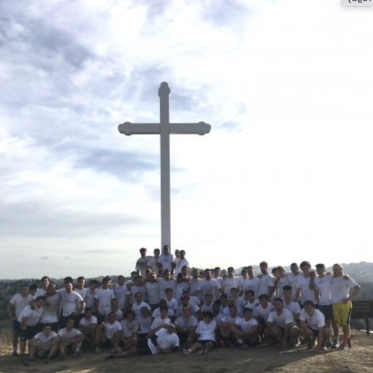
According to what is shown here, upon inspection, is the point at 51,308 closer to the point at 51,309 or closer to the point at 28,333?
the point at 51,309

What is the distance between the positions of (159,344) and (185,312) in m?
0.85

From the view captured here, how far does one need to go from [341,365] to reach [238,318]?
2.44 meters

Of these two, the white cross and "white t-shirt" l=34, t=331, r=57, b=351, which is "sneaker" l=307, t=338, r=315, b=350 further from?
the white cross

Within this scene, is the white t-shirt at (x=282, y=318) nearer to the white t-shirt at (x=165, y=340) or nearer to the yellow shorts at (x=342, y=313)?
the yellow shorts at (x=342, y=313)

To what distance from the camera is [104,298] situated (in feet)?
34.2

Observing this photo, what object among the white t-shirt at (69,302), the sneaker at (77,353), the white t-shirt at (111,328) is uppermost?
the white t-shirt at (69,302)

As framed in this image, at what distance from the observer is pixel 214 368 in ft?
25.6

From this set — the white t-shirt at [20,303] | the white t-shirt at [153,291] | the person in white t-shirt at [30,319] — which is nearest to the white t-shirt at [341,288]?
the white t-shirt at [153,291]

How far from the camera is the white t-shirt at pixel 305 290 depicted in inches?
376

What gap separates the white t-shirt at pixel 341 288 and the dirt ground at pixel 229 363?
3.14 feet

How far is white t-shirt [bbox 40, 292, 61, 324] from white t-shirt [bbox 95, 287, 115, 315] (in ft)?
2.90

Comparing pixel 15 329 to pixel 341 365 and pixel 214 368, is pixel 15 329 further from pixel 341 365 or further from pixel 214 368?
pixel 341 365

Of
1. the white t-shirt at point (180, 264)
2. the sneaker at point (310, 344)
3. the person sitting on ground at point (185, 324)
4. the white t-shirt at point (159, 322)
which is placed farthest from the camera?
the white t-shirt at point (180, 264)

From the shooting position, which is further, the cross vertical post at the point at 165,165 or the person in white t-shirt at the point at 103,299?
the cross vertical post at the point at 165,165
